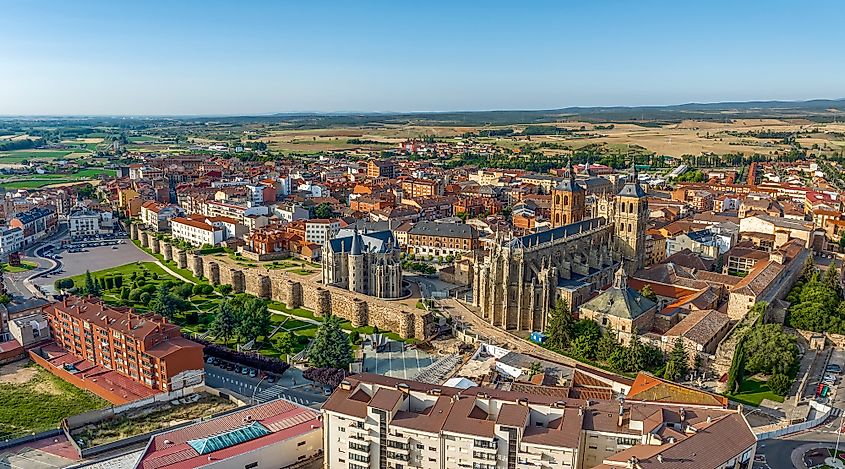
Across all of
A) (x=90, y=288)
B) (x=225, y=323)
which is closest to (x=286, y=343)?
(x=225, y=323)

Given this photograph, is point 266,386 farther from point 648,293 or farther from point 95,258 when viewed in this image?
point 95,258

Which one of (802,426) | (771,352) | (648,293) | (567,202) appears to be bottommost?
(802,426)

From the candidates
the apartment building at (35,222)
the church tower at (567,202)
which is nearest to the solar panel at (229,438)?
the church tower at (567,202)

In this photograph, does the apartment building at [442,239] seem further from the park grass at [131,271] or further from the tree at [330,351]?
the tree at [330,351]

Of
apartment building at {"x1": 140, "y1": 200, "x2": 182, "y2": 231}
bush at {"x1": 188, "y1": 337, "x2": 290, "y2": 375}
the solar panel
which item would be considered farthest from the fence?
apartment building at {"x1": 140, "y1": 200, "x2": 182, "y2": 231}

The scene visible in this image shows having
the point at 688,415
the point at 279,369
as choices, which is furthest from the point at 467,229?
the point at 688,415
